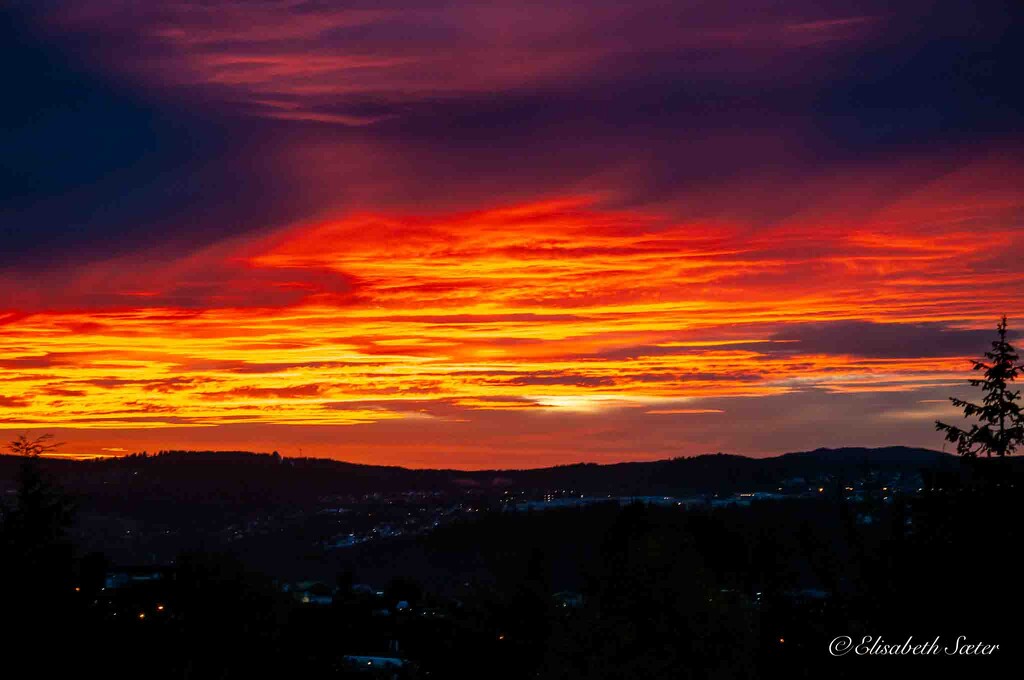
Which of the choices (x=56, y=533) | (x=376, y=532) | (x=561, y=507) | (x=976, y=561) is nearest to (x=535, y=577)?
(x=56, y=533)

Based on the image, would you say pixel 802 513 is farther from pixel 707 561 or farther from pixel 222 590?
pixel 222 590

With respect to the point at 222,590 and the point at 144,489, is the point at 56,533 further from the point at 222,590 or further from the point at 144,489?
the point at 144,489

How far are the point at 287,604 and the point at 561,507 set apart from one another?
132 meters

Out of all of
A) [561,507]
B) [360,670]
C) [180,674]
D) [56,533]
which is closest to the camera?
[56,533]

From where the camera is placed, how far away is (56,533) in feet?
102

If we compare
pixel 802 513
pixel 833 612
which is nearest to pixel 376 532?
pixel 802 513

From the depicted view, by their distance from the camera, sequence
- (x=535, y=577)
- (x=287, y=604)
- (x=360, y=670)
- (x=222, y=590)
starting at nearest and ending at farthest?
(x=222, y=590)
(x=287, y=604)
(x=360, y=670)
(x=535, y=577)

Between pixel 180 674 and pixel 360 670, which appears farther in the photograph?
pixel 360 670

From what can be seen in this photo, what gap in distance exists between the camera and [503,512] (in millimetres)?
190250

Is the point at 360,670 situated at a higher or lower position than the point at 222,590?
lower

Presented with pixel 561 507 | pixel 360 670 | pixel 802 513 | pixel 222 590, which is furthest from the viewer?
pixel 561 507

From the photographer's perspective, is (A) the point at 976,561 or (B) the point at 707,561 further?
(B) the point at 707,561

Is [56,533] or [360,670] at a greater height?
[56,533]

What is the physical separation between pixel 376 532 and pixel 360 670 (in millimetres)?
133430
